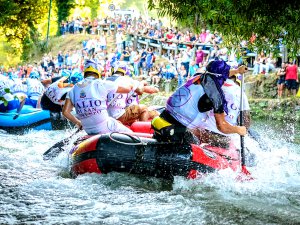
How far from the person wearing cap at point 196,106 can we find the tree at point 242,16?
1.98 feet

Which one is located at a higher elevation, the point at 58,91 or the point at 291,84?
the point at 58,91

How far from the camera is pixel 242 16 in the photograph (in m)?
6.41

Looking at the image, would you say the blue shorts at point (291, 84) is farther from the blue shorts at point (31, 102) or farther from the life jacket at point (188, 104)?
the life jacket at point (188, 104)

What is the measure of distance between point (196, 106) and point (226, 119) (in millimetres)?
1506

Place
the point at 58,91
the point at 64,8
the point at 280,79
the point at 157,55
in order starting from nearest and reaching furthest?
the point at 58,91 → the point at 280,79 → the point at 157,55 → the point at 64,8

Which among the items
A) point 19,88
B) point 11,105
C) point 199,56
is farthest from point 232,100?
point 199,56

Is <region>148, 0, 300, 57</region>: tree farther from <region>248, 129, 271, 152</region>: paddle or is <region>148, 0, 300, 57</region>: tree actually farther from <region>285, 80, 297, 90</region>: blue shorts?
<region>285, 80, 297, 90</region>: blue shorts

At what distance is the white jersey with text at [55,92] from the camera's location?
1306cm

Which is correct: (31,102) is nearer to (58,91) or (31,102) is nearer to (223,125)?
(58,91)

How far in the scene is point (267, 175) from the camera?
27.3 ft

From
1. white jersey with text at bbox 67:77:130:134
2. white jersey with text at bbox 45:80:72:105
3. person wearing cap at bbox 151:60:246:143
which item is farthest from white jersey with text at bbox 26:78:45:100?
person wearing cap at bbox 151:60:246:143

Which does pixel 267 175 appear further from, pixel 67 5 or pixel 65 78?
pixel 67 5

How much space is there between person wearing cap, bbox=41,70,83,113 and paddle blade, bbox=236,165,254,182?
6162mm

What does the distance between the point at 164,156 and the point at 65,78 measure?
613cm
